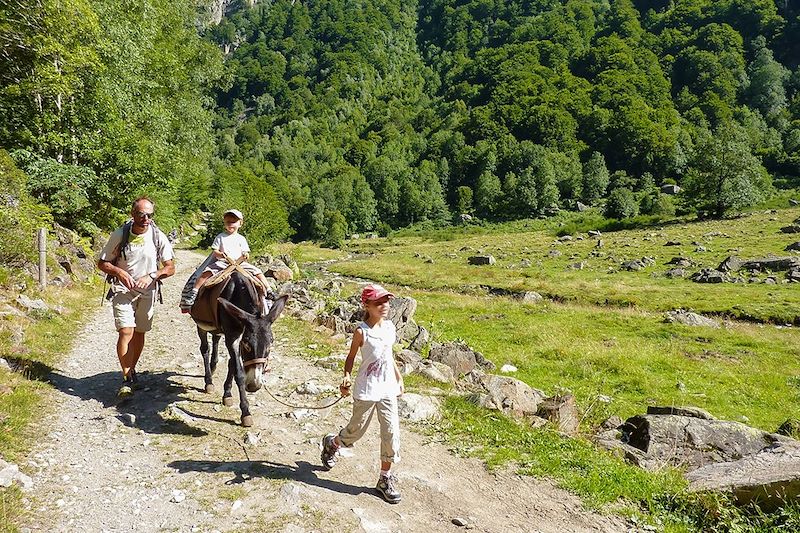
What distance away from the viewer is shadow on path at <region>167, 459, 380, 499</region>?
649cm

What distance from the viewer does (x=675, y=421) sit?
32.8ft

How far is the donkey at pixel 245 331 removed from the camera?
6832 millimetres

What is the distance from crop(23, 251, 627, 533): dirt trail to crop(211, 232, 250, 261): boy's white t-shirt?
9.64 feet

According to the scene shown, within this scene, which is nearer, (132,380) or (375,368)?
(375,368)

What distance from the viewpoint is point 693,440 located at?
31.2 feet

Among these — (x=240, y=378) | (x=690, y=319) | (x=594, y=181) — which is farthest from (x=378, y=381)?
(x=594, y=181)

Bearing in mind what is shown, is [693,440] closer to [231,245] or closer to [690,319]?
[231,245]

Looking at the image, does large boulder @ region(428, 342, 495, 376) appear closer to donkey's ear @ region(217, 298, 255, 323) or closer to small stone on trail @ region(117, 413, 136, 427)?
donkey's ear @ region(217, 298, 255, 323)

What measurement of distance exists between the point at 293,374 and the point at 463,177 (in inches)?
6286

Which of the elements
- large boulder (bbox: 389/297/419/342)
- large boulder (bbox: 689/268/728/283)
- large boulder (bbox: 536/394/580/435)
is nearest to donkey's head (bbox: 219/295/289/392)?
large boulder (bbox: 536/394/580/435)

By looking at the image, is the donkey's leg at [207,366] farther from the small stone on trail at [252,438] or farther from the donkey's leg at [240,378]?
the small stone on trail at [252,438]

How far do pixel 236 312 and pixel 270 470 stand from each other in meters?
2.37

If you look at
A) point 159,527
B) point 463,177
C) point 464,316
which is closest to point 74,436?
point 159,527

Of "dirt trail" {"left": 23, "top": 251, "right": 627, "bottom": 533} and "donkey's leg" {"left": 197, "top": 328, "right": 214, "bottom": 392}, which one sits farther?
"donkey's leg" {"left": 197, "top": 328, "right": 214, "bottom": 392}
